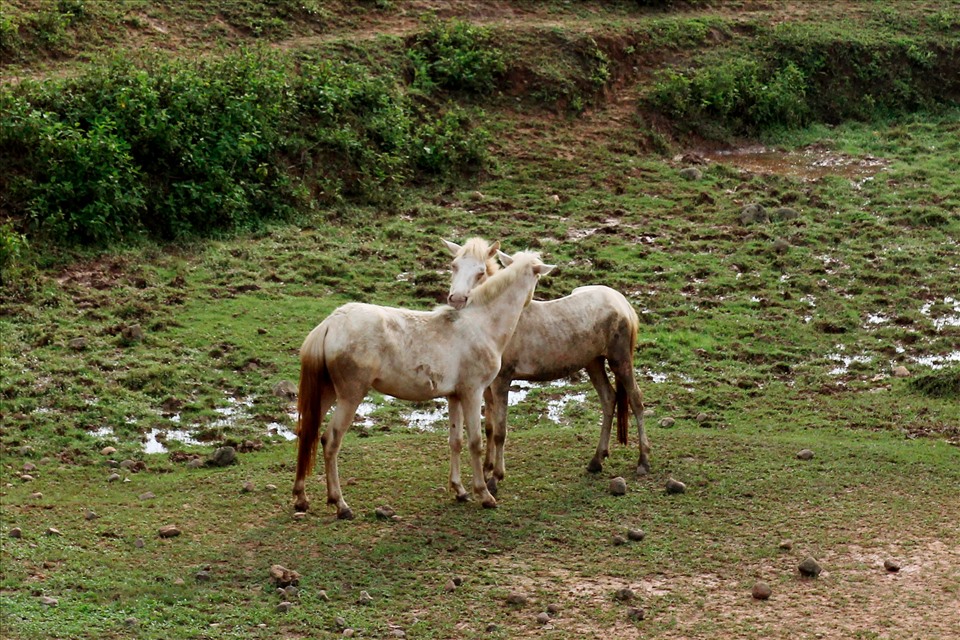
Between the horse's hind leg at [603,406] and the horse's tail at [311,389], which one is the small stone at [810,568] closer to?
the horse's hind leg at [603,406]

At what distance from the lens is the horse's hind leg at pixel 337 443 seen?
10.6 m

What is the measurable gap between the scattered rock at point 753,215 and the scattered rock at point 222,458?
9.05 metres

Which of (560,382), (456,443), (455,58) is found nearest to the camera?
(456,443)

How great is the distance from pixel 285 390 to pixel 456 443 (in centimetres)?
318

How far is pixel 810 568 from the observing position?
378 inches

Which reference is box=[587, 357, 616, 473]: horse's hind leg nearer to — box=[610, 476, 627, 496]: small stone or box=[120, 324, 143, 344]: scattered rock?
box=[610, 476, 627, 496]: small stone

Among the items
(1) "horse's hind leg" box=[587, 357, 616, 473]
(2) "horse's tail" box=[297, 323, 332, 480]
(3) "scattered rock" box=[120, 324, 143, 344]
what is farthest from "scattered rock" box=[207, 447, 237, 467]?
(1) "horse's hind leg" box=[587, 357, 616, 473]

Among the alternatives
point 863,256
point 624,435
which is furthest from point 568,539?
point 863,256

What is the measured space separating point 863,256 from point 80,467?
33.5ft

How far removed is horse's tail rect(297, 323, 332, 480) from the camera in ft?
34.4

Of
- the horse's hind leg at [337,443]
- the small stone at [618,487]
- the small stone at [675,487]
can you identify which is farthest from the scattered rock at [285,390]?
the small stone at [675,487]

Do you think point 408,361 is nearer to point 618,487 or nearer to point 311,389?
point 311,389

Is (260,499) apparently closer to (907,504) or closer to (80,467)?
(80,467)

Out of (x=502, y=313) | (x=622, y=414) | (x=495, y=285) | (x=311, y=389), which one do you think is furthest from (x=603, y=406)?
(x=311, y=389)
